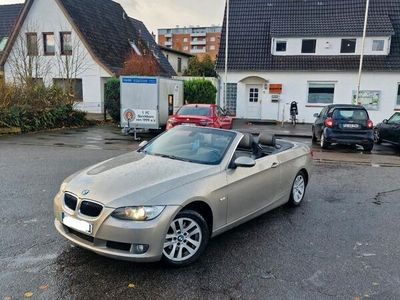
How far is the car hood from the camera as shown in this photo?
355 cm

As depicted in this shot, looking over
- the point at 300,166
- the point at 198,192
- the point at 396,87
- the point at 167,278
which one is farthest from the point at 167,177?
the point at 396,87

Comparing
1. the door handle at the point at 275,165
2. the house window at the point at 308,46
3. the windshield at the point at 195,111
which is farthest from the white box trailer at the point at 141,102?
the house window at the point at 308,46

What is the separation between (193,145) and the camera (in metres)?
4.96

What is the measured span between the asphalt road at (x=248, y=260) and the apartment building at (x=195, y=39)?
9687 centimetres

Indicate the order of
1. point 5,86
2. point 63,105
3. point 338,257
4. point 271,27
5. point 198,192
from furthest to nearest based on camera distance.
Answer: point 271,27, point 63,105, point 5,86, point 338,257, point 198,192

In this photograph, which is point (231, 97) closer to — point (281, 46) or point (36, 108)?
point (281, 46)

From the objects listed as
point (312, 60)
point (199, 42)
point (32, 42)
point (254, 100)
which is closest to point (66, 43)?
point (32, 42)

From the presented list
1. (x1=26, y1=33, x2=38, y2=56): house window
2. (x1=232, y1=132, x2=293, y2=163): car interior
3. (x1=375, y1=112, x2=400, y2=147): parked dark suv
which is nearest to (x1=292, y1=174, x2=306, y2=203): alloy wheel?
(x1=232, y1=132, x2=293, y2=163): car interior

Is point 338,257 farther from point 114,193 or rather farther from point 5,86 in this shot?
point 5,86

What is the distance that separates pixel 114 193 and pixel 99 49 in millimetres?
22806

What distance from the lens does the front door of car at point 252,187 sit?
14.4 ft

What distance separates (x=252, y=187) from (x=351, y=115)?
8.99 metres

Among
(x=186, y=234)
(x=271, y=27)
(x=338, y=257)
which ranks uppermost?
(x=271, y=27)

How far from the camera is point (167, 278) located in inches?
141
